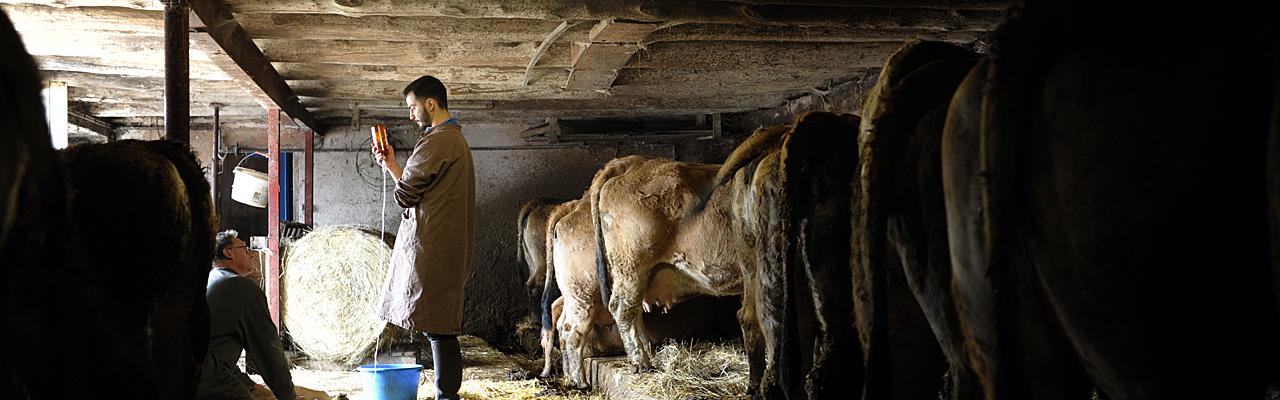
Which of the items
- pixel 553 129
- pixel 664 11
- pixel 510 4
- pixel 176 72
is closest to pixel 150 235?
pixel 176 72

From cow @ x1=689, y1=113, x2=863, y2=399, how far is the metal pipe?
2.42m

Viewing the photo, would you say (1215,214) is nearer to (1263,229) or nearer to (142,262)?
(1263,229)

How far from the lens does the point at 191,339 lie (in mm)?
3111

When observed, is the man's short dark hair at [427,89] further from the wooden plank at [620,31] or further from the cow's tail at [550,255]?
the cow's tail at [550,255]

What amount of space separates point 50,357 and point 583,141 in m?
8.50

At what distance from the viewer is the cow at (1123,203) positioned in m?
1.62

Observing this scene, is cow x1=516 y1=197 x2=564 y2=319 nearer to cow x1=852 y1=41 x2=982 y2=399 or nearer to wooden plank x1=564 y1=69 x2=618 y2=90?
wooden plank x1=564 y1=69 x2=618 y2=90

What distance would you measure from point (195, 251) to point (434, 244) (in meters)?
2.29

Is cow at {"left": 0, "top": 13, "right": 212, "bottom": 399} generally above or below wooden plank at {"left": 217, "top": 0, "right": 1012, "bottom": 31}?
below

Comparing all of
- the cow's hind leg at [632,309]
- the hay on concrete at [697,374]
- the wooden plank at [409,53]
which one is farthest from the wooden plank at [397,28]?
the hay on concrete at [697,374]

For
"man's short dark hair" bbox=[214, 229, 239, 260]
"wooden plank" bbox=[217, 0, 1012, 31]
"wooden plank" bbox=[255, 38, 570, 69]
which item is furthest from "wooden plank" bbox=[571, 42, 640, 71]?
"man's short dark hair" bbox=[214, 229, 239, 260]

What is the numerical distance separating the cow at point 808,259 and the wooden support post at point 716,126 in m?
6.47

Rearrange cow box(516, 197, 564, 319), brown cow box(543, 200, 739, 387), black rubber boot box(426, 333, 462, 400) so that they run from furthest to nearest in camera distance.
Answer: cow box(516, 197, 564, 319) → brown cow box(543, 200, 739, 387) → black rubber boot box(426, 333, 462, 400)

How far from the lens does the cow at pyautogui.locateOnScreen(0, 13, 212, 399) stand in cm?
221
